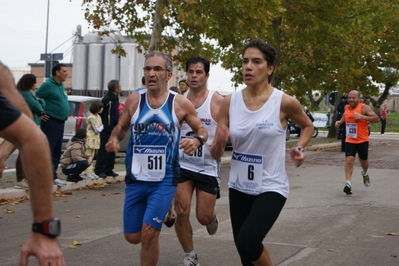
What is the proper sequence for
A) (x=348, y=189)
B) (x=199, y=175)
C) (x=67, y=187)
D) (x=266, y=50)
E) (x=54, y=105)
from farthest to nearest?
(x=348, y=189)
(x=67, y=187)
(x=54, y=105)
(x=199, y=175)
(x=266, y=50)

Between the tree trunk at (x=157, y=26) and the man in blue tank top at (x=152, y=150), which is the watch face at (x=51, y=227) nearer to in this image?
the man in blue tank top at (x=152, y=150)

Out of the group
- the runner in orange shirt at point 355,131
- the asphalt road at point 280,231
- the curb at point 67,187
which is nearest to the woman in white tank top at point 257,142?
the asphalt road at point 280,231

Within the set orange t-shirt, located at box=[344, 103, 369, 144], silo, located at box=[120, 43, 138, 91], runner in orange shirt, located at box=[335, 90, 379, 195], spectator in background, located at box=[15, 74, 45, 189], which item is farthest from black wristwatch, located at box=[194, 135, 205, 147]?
silo, located at box=[120, 43, 138, 91]

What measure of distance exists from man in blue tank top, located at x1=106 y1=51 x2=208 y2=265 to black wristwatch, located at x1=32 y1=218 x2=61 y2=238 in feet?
11.3

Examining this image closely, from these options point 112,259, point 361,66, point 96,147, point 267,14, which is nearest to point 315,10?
point 267,14

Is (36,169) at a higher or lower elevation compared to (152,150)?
higher

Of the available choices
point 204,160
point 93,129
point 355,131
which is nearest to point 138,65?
point 93,129

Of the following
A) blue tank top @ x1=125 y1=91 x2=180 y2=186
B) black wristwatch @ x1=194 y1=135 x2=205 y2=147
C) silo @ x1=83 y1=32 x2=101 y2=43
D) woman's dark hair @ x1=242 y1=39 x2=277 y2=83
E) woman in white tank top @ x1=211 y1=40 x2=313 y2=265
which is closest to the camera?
woman in white tank top @ x1=211 y1=40 x2=313 y2=265

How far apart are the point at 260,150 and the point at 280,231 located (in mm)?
3999

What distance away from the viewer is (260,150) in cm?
575

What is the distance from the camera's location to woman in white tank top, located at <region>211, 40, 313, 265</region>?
222 inches

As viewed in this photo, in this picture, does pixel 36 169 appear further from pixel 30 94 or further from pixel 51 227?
pixel 30 94

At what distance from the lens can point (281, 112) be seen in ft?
19.1

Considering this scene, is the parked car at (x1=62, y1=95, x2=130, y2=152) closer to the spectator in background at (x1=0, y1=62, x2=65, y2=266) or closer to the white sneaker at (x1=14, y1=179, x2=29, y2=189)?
the white sneaker at (x1=14, y1=179, x2=29, y2=189)
